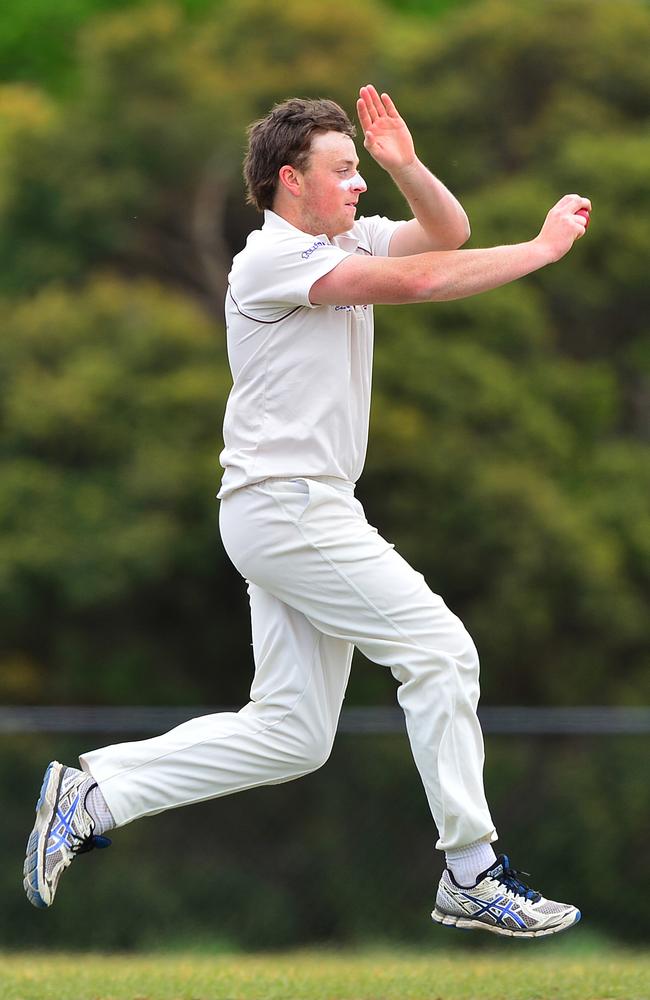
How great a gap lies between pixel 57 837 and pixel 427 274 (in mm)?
1802

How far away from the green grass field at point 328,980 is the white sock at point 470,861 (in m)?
0.54

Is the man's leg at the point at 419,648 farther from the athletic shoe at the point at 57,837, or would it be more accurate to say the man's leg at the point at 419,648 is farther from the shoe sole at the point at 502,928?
the athletic shoe at the point at 57,837

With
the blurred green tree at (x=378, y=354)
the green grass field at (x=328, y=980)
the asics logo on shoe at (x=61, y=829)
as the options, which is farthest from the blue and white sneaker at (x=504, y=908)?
the blurred green tree at (x=378, y=354)

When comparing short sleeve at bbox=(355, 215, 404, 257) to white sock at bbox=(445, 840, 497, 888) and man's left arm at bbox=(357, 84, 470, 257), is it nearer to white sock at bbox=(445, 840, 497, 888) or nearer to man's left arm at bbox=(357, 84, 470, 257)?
man's left arm at bbox=(357, 84, 470, 257)

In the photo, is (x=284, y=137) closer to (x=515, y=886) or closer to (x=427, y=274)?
(x=427, y=274)

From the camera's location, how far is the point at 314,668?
4152 mm

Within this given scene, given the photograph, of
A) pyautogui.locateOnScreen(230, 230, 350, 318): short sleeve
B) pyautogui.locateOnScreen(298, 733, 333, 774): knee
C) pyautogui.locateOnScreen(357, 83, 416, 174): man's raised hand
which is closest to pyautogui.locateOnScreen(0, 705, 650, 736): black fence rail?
pyautogui.locateOnScreen(298, 733, 333, 774): knee

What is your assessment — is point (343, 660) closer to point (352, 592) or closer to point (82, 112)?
point (352, 592)

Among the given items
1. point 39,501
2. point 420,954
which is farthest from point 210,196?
point 420,954

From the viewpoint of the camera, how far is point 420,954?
7.13 meters

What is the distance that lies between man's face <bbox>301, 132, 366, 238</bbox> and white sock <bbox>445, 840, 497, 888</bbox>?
169 centimetres

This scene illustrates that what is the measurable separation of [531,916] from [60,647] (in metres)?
8.09

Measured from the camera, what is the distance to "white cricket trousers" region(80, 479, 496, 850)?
396cm

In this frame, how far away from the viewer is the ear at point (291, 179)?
Answer: 4.09m
